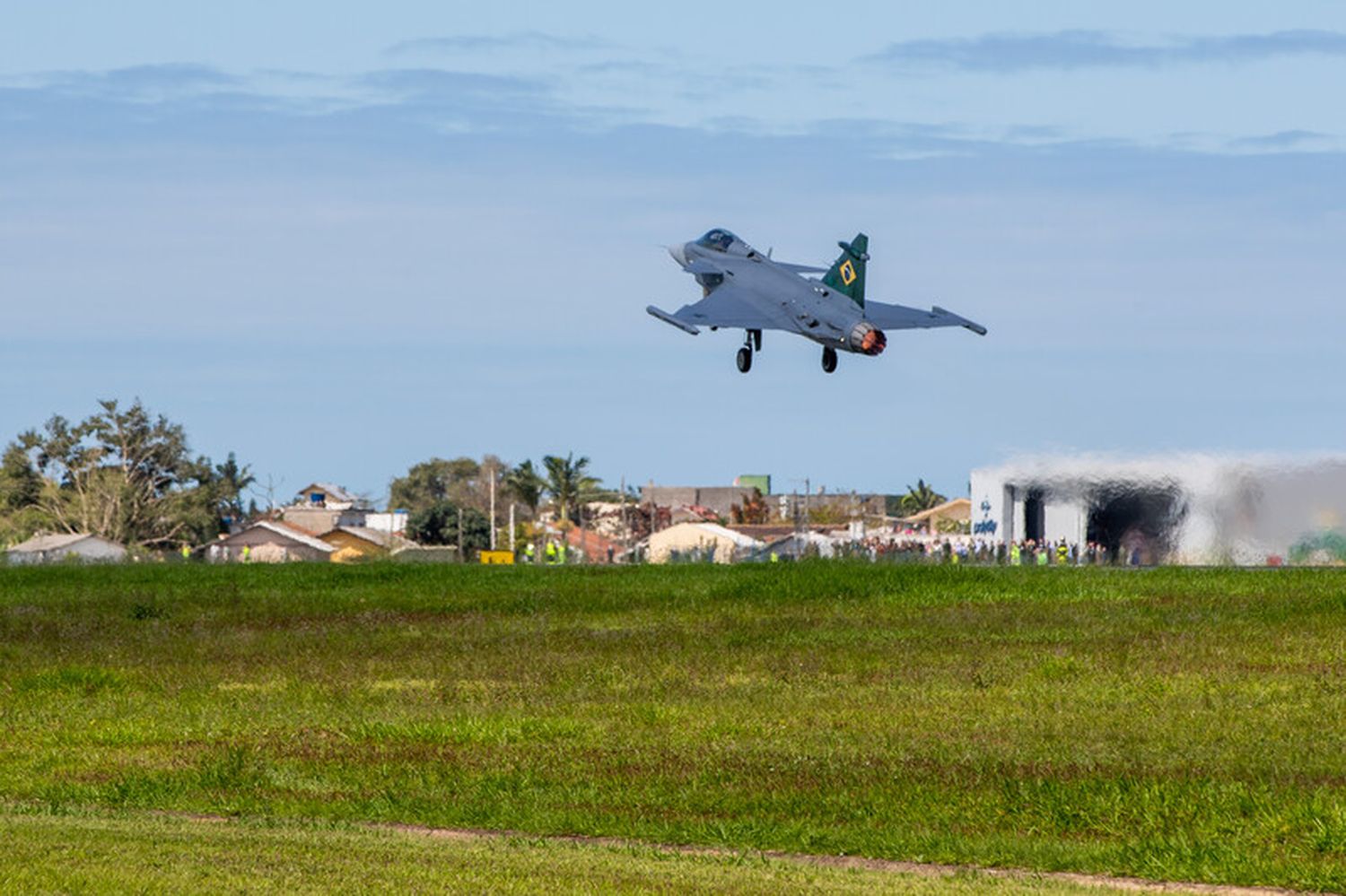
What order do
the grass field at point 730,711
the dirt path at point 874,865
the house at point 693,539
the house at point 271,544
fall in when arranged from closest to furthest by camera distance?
1. the dirt path at point 874,865
2. the grass field at point 730,711
3. the house at point 693,539
4. the house at point 271,544

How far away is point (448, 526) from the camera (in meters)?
142

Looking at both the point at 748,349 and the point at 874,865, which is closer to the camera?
the point at 874,865

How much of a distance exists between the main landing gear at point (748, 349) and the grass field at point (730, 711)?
4865mm

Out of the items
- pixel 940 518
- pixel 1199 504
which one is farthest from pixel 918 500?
pixel 1199 504

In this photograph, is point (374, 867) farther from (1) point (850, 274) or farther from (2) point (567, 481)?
(2) point (567, 481)

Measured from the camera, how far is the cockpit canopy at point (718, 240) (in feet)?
166

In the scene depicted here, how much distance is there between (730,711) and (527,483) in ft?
424

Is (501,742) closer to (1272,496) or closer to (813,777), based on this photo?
(813,777)

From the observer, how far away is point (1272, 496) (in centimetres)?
5328

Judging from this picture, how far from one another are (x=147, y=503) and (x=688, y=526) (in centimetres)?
3428

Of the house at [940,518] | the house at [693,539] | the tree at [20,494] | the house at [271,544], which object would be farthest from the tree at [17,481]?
the house at [940,518]

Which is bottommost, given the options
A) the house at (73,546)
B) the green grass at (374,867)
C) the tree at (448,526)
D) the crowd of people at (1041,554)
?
the green grass at (374,867)

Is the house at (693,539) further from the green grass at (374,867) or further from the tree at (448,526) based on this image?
the green grass at (374,867)

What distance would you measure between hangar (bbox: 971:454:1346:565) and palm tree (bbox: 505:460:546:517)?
332 feet
